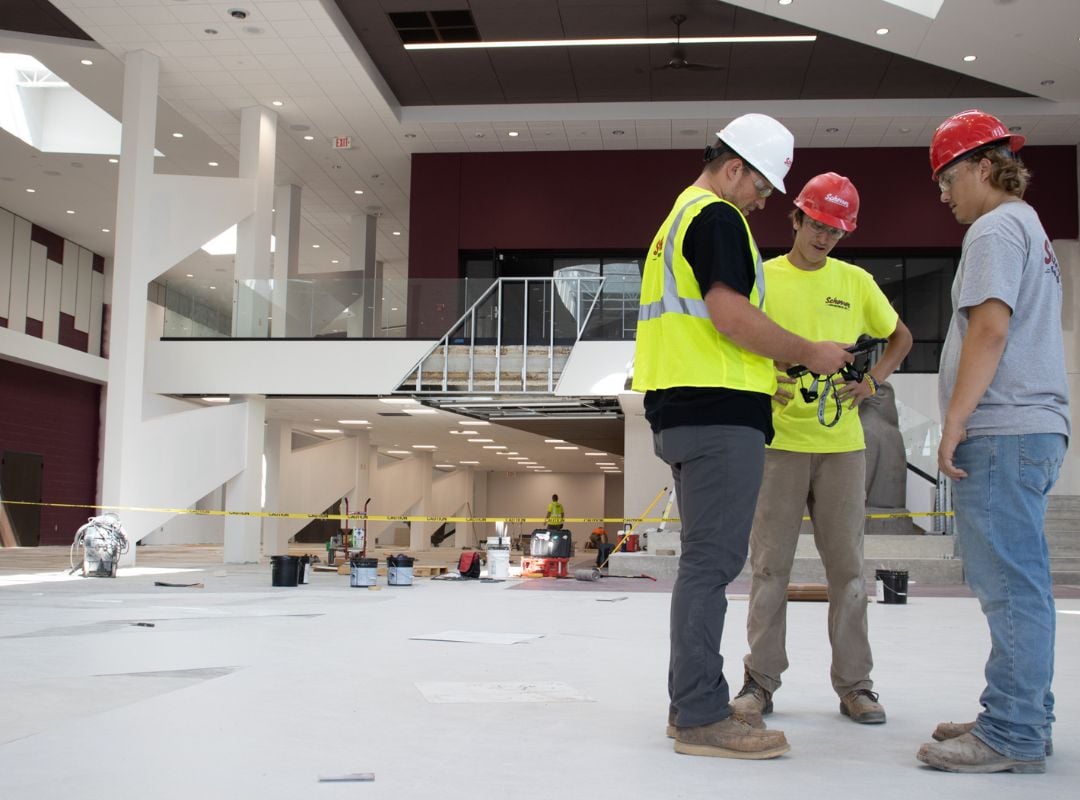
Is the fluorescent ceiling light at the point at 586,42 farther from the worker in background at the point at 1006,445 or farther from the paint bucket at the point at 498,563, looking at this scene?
the worker in background at the point at 1006,445

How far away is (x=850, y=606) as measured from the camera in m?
3.19

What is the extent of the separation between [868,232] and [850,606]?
17.3 metres

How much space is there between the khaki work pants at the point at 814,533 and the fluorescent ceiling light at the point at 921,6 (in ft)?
38.3

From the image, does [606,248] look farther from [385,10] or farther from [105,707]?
[105,707]

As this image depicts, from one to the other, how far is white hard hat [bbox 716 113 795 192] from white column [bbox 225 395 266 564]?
1492cm

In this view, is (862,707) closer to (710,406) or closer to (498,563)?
(710,406)

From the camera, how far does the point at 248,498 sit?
16828mm

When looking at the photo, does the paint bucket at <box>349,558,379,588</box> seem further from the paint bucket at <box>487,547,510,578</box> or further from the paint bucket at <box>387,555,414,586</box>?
the paint bucket at <box>487,547,510,578</box>

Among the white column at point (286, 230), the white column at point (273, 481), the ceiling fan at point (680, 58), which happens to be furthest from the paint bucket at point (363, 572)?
the white column at point (286, 230)

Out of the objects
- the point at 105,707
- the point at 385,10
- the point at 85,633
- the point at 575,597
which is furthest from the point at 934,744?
the point at 385,10

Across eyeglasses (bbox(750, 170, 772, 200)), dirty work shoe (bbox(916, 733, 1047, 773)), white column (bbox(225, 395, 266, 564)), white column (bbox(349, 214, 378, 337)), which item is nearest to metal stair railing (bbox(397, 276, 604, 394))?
white column (bbox(225, 395, 266, 564))

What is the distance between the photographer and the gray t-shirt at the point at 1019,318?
2.50m

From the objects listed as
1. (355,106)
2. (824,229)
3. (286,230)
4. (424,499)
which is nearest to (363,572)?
(824,229)

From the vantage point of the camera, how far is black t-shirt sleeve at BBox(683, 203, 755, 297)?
2.57 meters
